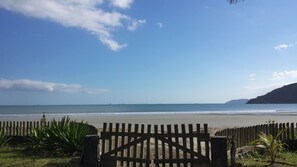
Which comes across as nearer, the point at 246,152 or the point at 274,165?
the point at 274,165

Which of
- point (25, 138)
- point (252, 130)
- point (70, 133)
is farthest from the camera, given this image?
point (25, 138)

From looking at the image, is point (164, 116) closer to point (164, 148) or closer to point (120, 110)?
point (120, 110)

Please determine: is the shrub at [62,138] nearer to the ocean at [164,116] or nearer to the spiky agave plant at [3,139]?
the spiky agave plant at [3,139]

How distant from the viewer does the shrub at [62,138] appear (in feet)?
45.7

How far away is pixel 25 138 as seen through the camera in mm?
17938

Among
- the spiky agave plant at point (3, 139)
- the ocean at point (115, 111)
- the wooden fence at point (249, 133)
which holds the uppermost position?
the ocean at point (115, 111)

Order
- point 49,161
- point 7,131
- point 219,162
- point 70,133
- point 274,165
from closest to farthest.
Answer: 1. point 219,162
2. point 274,165
3. point 49,161
4. point 70,133
5. point 7,131

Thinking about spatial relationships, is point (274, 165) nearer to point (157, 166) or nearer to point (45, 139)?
point (157, 166)

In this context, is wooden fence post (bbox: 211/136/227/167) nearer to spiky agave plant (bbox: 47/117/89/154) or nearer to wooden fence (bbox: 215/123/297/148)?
wooden fence (bbox: 215/123/297/148)

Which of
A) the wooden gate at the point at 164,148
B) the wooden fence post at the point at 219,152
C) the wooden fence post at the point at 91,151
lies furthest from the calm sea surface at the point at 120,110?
the wooden fence post at the point at 219,152

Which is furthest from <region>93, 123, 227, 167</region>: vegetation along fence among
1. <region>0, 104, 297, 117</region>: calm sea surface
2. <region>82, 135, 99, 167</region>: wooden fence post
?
<region>0, 104, 297, 117</region>: calm sea surface

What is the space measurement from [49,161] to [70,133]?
1.78 meters

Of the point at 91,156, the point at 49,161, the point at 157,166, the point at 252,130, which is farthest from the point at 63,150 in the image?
the point at 252,130

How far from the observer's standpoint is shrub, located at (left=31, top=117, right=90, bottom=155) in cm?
1393
